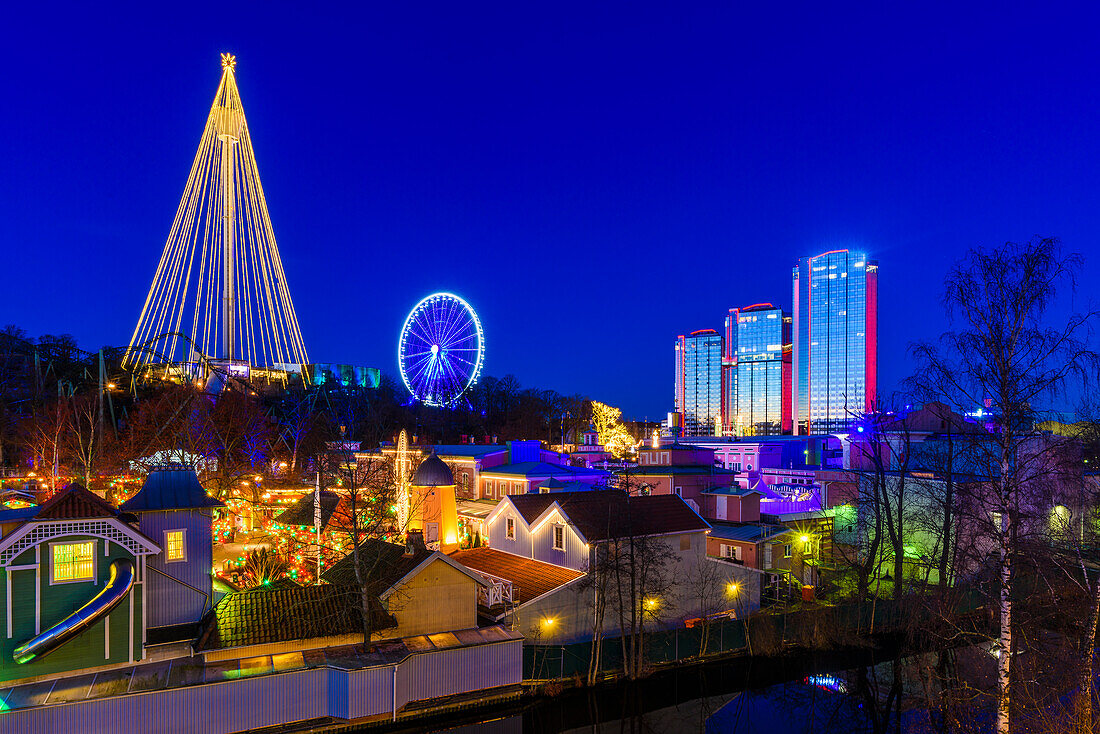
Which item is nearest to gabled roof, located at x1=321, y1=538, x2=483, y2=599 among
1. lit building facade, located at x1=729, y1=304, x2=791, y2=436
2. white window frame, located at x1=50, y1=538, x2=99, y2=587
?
white window frame, located at x1=50, y1=538, x2=99, y2=587

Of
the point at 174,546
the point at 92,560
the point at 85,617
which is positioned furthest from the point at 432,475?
the point at 85,617

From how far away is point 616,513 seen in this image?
23.3 m

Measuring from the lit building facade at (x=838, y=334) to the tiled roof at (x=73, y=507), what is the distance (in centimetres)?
12932

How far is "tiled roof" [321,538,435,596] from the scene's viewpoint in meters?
19.1

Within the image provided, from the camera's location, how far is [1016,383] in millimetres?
12547

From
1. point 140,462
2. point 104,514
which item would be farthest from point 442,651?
point 140,462

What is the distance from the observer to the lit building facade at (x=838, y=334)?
5207 inches

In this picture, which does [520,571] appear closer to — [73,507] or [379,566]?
[379,566]

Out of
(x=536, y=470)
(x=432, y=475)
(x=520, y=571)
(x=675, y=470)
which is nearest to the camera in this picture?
(x=520, y=571)

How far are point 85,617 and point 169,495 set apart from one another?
358cm

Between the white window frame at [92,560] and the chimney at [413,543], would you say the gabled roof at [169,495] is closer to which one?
the white window frame at [92,560]

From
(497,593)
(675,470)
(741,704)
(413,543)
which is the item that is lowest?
(741,704)

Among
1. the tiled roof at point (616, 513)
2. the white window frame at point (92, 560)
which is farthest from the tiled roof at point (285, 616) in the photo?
the tiled roof at point (616, 513)

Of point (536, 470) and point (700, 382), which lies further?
point (700, 382)
